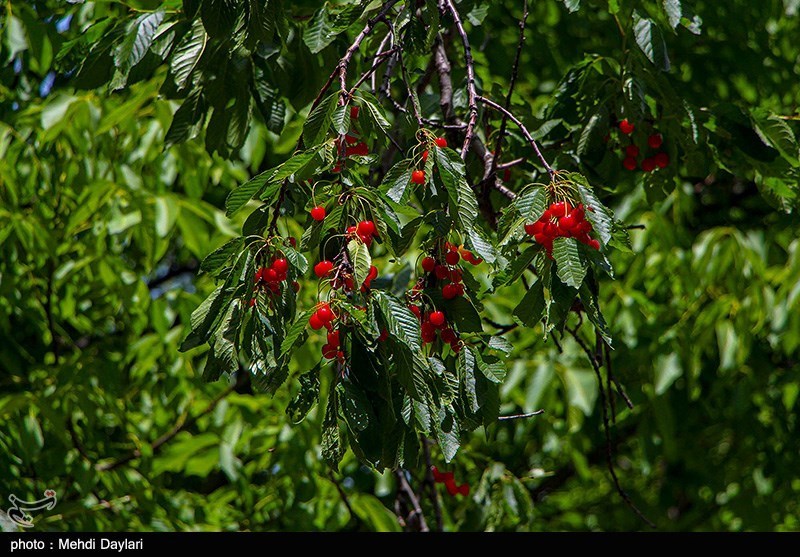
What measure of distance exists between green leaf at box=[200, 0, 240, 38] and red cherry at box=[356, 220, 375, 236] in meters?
0.59

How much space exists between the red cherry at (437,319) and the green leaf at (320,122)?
1.20ft

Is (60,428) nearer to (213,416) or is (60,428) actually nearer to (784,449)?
(213,416)

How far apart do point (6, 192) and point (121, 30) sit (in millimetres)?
1307

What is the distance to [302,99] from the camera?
239 cm

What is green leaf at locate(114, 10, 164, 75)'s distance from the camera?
2.23m

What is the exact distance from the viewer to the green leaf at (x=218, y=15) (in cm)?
180

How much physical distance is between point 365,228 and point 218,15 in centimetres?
62

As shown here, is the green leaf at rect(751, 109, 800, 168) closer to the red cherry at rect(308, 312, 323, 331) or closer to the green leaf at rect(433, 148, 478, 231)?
the green leaf at rect(433, 148, 478, 231)

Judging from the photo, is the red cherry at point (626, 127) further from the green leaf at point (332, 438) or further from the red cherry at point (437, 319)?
the green leaf at point (332, 438)

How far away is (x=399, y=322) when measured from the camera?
1.43m

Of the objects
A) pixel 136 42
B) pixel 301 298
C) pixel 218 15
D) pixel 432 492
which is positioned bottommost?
pixel 432 492

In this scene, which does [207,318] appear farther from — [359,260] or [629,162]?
[629,162]

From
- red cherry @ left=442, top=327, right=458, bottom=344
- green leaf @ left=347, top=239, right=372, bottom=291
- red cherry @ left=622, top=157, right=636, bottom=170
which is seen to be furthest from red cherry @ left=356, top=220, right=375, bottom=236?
red cherry @ left=622, top=157, right=636, bottom=170

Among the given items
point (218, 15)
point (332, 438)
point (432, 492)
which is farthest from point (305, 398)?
point (432, 492)
